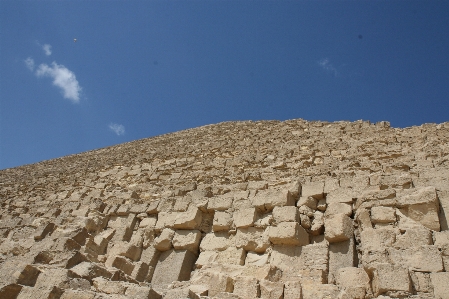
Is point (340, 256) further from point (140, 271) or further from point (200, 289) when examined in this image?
point (140, 271)

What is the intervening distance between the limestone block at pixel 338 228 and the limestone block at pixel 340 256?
0.21 feet

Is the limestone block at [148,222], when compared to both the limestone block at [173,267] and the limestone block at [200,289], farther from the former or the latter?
the limestone block at [200,289]

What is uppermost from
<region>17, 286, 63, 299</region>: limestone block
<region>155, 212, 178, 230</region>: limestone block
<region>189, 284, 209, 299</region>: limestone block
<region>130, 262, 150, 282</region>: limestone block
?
<region>155, 212, 178, 230</region>: limestone block

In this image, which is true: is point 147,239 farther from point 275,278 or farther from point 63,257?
point 275,278

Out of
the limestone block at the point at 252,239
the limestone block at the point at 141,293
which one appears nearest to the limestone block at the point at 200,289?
the limestone block at the point at 141,293

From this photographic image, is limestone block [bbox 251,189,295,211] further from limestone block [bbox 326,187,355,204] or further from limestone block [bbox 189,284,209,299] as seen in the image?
limestone block [bbox 189,284,209,299]

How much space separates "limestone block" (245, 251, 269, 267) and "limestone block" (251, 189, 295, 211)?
0.72 m

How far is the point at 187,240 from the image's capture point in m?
5.84

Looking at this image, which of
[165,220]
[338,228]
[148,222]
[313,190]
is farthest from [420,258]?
[148,222]

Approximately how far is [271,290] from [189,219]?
2.13 meters

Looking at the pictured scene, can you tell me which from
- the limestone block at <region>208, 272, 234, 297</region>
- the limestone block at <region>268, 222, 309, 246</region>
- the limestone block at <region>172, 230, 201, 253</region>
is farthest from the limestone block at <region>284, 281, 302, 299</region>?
the limestone block at <region>172, 230, 201, 253</region>

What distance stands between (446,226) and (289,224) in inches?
70.5

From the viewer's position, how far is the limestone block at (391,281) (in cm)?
371

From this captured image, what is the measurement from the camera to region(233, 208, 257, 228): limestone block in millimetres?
5578
